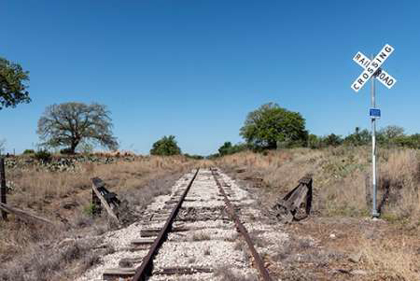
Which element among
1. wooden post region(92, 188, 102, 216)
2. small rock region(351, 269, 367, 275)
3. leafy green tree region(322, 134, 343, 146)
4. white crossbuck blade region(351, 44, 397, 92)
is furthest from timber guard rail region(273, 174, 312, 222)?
leafy green tree region(322, 134, 343, 146)

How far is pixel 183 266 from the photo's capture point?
4.58 metres

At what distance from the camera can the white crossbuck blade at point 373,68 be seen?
23.0 ft

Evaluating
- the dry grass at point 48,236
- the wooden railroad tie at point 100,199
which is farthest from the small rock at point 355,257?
the wooden railroad tie at point 100,199

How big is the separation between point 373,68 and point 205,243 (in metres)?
5.44

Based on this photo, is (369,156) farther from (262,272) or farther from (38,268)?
(38,268)

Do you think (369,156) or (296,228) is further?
(369,156)

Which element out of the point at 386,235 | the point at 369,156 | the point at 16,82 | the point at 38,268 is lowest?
the point at 38,268

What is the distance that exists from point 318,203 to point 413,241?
4030 millimetres

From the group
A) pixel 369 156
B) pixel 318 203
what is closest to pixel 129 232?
pixel 318 203

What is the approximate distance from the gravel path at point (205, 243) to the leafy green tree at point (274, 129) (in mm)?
56455

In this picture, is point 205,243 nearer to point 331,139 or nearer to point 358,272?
point 358,272

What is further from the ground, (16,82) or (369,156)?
(16,82)

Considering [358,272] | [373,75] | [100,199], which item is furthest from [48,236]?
[373,75]

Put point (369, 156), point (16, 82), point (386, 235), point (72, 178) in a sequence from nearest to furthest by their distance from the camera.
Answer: point (386, 235) < point (369, 156) < point (72, 178) < point (16, 82)
